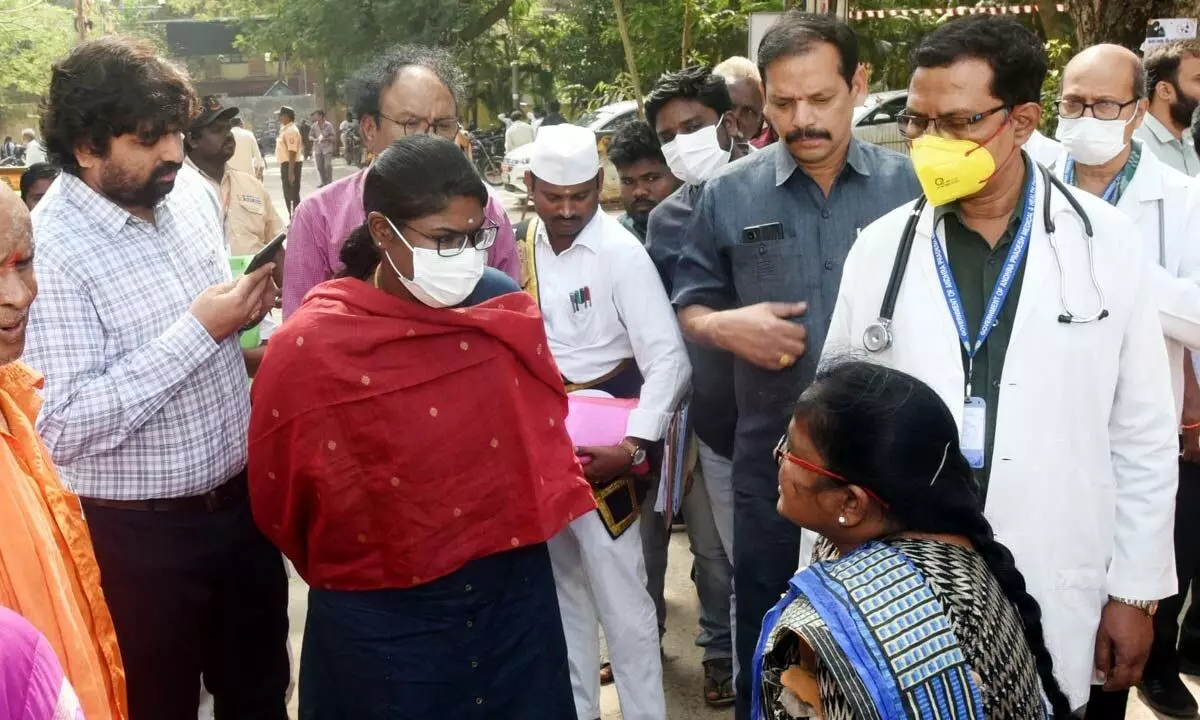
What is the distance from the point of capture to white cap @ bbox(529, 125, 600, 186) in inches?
143

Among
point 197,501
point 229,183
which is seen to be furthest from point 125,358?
point 229,183

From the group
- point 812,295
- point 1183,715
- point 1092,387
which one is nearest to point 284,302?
point 812,295

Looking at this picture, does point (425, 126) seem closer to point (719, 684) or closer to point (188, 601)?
point (188, 601)

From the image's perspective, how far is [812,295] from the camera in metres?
2.95

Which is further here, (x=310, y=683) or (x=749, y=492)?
(x=749, y=492)

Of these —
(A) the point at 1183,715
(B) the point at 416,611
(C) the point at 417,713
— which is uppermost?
(B) the point at 416,611

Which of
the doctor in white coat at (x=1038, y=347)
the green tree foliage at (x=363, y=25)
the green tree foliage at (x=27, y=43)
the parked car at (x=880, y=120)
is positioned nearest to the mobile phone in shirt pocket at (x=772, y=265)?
the doctor in white coat at (x=1038, y=347)

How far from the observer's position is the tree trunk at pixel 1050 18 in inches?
474

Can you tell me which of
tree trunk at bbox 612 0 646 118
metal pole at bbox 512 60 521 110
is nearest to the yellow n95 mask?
tree trunk at bbox 612 0 646 118

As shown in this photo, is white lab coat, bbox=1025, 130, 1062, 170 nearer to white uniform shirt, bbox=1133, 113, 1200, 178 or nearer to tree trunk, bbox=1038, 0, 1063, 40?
white uniform shirt, bbox=1133, 113, 1200, 178

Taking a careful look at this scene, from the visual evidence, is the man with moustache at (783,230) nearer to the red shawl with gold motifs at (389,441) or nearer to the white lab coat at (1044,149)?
the red shawl with gold motifs at (389,441)

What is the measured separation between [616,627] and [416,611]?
1028 mm

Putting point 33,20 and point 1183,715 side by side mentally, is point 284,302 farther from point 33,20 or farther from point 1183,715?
point 33,20

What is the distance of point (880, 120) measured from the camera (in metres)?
13.1
